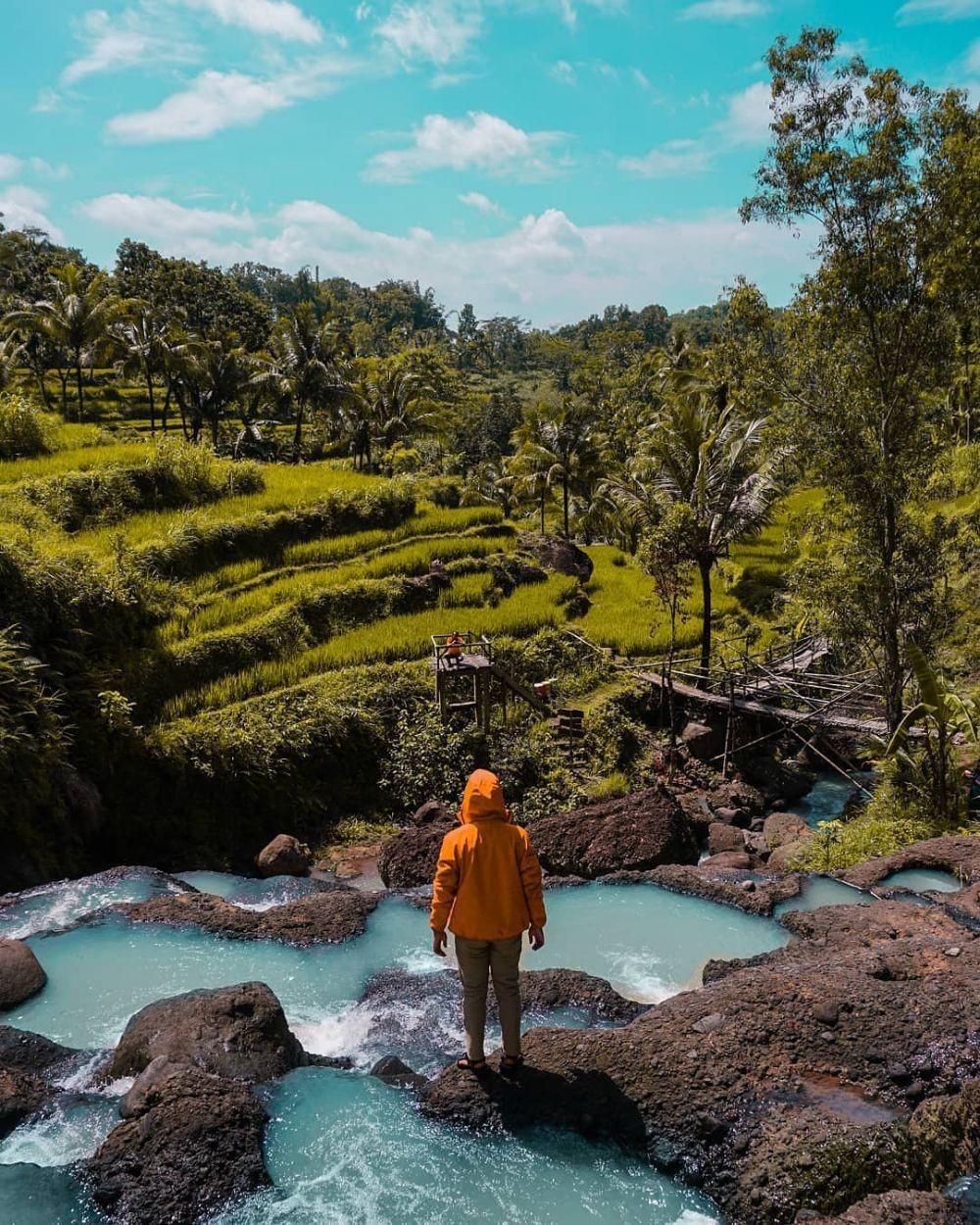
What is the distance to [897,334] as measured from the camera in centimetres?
1101

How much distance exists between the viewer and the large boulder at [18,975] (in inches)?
277

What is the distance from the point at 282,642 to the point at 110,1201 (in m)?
11.8

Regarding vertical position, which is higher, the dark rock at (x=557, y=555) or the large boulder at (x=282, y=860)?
the dark rock at (x=557, y=555)

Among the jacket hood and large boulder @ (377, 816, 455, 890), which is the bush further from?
the jacket hood

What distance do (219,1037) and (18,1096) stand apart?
119 cm

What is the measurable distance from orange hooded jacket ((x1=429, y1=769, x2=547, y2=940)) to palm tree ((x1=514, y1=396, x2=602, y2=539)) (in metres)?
23.2

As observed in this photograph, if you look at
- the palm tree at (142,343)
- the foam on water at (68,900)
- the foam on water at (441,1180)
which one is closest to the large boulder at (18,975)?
the foam on water at (68,900)

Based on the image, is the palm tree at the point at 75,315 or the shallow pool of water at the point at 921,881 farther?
the palm tree at the point at 75,315

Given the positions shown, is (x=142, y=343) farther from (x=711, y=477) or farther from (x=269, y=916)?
(x=269, y=916)

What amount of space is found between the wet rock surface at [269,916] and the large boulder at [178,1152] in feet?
10.5

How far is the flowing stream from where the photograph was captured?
4355 millimetres

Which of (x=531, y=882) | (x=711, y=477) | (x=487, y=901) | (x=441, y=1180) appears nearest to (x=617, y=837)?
(x=531, y=882)

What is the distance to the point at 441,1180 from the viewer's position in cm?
445

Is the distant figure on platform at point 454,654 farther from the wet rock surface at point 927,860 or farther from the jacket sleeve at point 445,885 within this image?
the jacket sleeve at point 445,885
